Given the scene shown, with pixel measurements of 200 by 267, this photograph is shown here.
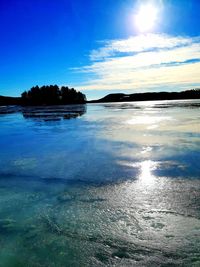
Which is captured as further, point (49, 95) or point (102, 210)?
point (49, 95)

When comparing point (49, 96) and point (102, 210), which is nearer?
point (102, 210)

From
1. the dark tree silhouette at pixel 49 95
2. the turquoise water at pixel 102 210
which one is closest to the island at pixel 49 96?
the dark tree silhouette at pixel 49 95

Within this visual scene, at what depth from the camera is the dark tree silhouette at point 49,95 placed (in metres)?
121

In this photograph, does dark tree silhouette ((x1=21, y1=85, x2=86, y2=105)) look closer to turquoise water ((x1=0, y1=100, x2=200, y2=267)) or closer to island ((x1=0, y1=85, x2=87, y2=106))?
island ((x1=0, y1=85, x2=87, y2=106))

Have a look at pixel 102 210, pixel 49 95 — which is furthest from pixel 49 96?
pixel 102 210

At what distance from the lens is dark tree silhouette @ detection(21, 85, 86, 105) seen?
121 meters

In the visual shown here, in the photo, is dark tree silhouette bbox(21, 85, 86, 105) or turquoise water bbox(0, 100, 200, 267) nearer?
turquoise water bbox(0, 100, 200, 267)

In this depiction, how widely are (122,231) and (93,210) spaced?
0.89 metres

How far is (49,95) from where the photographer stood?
12075 cm

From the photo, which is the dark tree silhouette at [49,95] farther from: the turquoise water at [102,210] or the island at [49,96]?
the turquoise water at [102,210]

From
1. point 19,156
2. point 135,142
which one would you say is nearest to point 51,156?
point 19,156

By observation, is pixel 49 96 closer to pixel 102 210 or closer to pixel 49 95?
pixel 49 95

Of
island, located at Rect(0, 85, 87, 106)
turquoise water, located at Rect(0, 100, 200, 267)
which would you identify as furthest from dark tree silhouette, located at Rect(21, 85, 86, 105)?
turquoise water, located at Rect(0, 100, 200, 267)

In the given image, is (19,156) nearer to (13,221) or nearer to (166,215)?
(13,221)
